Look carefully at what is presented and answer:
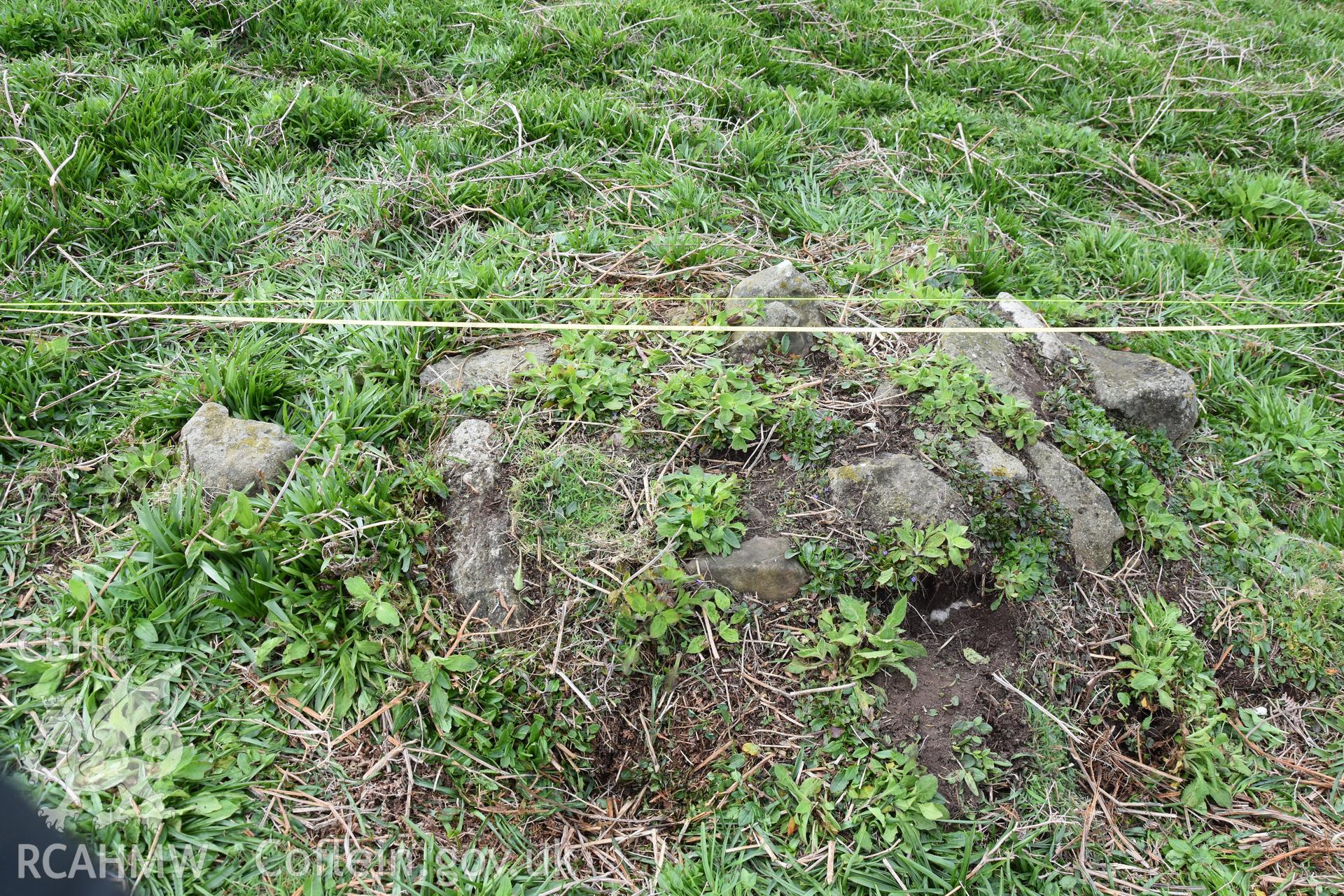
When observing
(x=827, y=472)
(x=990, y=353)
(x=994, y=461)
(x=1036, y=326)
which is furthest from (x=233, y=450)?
(x=1036, y=326)

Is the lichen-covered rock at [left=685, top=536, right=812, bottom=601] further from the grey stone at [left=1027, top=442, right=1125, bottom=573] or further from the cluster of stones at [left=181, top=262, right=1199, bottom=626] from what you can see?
the grey stone at [left=1027, top=442, right=1125, bottom=573]

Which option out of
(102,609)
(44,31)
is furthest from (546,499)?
(44,31)

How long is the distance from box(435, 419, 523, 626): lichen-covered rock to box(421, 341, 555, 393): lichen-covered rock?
0.61 ft

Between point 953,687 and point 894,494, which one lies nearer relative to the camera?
point 953,687

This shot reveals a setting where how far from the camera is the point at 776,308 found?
2.86 m

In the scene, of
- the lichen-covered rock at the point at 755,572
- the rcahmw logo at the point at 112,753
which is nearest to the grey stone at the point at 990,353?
the lichen-covered rock at the point at 755,572

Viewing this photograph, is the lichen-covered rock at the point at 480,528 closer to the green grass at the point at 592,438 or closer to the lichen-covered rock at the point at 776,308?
the green grass at the point at 592,438

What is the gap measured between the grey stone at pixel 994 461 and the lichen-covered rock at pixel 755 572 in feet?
2.09

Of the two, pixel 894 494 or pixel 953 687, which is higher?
pixel 894 494

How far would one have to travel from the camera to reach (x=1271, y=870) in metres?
2.17

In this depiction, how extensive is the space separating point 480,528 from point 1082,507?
1792 millimetres

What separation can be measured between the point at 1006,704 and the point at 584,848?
116cm

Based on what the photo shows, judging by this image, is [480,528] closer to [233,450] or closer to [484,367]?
[484,367]

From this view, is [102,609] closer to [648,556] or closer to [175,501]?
[175,501]
